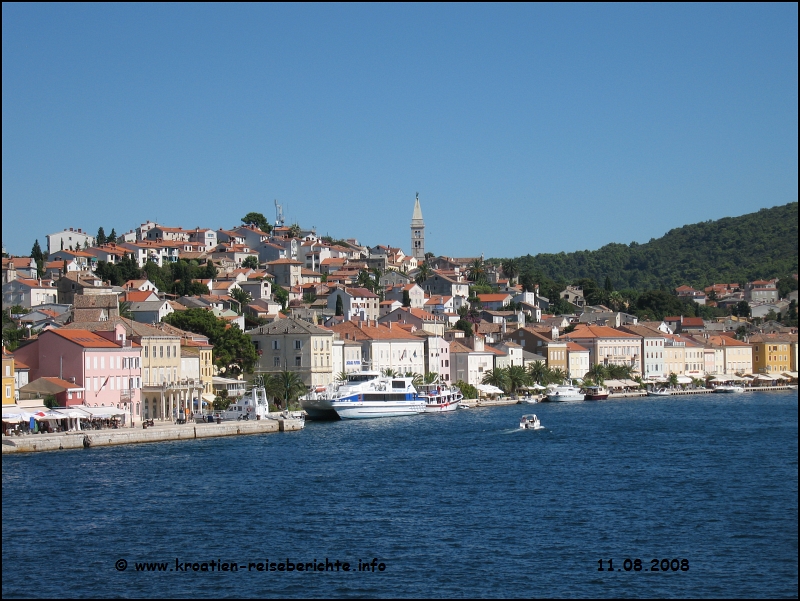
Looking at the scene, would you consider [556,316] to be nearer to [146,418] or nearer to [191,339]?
[191,339]

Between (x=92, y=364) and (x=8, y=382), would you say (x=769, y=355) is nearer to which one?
(x=92, y=364)

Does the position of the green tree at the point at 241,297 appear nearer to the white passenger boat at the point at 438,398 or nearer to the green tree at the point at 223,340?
the white passenger boat at the point at 438,398

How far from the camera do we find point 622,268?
16338 centimetres

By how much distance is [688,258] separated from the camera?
123625mm

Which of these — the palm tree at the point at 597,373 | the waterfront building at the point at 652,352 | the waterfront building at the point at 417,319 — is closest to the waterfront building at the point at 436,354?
the waterfront building at the point at 417,319

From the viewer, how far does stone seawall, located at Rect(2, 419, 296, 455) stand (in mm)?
38812

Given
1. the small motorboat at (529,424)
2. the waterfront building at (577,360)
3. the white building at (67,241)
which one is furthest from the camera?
the white building at (67,241)

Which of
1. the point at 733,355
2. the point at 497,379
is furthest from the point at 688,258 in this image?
the point at 497,379

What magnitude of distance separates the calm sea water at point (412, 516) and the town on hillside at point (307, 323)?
28.0ft

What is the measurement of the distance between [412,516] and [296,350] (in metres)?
38.6

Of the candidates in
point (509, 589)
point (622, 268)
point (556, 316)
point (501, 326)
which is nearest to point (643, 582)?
point (509, 589)

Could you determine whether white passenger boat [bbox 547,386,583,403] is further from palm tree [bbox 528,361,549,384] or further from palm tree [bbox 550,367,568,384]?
palm tree [bbox 550,367,568,384]

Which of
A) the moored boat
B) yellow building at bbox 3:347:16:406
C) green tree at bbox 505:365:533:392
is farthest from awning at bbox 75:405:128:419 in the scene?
the moored boat

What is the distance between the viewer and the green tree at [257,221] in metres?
134
